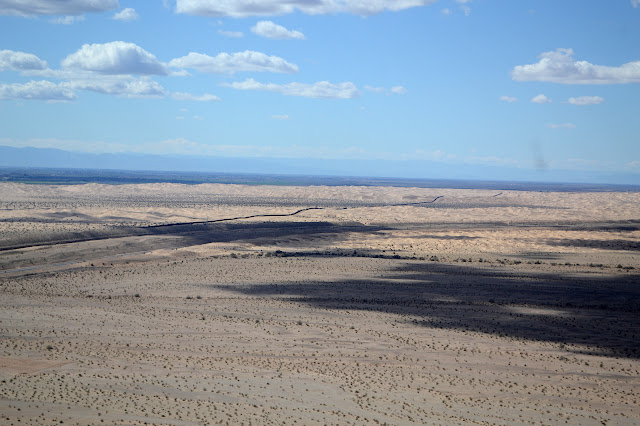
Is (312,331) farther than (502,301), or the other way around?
(502,301)

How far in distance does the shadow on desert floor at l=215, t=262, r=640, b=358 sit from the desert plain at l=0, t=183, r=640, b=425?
145 millimetres

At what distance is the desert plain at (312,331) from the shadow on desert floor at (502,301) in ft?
0.47

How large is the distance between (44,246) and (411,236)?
33.7 m

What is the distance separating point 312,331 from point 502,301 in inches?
456

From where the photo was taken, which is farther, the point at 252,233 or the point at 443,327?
the point at 252,233

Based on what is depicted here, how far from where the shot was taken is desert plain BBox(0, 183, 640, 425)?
17328 millimetres

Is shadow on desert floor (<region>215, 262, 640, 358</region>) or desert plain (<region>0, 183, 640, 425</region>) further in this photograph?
shadow on desert floor (<region>215, 262, 640, 358</region>)

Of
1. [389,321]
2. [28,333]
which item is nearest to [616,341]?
[389,321]

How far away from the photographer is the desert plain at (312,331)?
17.3 meters

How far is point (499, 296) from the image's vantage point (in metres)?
33.4

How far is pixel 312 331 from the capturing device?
83.8ft

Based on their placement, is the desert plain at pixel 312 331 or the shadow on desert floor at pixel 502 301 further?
the shadow on desert floor at pixel 502 301

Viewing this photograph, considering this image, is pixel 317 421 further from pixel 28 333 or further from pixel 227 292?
pixel 227 292

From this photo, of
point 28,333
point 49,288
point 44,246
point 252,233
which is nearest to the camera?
point 28,333
